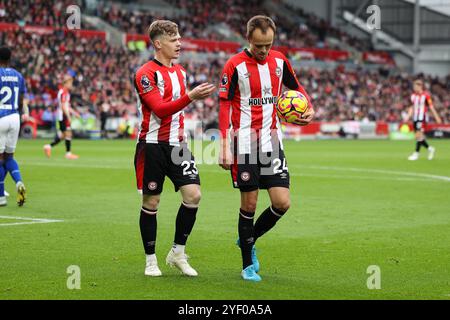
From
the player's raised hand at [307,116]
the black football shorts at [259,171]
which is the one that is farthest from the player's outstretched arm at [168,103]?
the player's raised hand at [307,116]

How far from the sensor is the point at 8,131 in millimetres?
13445

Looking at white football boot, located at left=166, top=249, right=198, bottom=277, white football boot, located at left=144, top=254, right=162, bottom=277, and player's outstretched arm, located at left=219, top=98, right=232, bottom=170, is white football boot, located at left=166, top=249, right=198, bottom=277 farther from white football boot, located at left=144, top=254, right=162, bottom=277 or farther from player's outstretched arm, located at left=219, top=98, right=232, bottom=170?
player's outstretched arm, located at left=219, top=98, right=232, bottom=170

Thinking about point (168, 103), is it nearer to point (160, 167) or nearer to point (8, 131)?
point (160, 167)

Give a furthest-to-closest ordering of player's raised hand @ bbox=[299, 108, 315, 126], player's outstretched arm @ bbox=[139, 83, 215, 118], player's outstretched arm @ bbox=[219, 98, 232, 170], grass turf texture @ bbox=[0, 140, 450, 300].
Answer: player's raised hand @ bbox=[299, 108, 315, 126]
player's outstretched arm @ bbox=[219, 98, 232, 170]
player's outstretched arm @ bbox=[139, 83, 215, 118]
grass turf texture @ bbox=[0, 140, 450, 300]

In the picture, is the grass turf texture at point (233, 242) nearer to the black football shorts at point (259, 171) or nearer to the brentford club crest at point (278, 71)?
the black football shorts at point (259, 171)

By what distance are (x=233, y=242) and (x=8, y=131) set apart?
16.6ft

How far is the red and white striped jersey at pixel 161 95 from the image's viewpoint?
7957mm

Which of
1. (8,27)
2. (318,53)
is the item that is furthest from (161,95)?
(318,53)

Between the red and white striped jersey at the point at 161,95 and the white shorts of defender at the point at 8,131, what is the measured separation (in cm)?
581

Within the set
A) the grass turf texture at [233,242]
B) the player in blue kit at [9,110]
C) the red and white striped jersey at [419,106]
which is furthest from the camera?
the red and white striped jersey at [419,106]

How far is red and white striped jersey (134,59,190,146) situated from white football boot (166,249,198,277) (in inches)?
42.3

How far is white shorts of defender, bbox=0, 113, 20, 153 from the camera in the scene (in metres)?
13.4

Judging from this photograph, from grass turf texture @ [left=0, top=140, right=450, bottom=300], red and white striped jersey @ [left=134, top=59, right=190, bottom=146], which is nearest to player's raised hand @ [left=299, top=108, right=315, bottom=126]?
red and white striped jersey @ [left=134, top=59, right=190, bottom=146]

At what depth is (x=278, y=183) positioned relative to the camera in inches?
316
